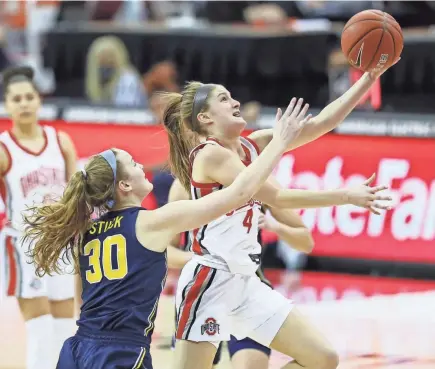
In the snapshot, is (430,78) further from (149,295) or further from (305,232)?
(149,295)

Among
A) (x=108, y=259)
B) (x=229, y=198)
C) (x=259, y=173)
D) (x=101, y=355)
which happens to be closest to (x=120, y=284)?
(x=108, y=259)

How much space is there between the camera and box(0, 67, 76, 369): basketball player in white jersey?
6.60m

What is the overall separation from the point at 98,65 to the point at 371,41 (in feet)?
24.7

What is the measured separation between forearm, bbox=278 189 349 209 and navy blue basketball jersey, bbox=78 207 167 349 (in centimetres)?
75

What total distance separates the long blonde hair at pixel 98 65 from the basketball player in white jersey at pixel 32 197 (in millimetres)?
5383

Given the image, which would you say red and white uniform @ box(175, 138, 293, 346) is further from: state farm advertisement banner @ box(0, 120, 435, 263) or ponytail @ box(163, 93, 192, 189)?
state farm advertisement banner @ box(0, 120, 435, 263)

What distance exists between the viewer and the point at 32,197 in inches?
267

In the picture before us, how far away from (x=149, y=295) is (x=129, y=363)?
12.2 inches

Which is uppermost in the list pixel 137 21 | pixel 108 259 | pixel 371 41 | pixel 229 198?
pixel 137 21

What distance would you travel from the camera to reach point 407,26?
11.7 meters

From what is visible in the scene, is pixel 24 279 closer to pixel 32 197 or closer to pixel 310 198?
pixel 32 197

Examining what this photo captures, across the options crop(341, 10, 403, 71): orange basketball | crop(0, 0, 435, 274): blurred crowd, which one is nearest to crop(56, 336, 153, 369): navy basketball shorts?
crop(341, 10, 403, 71): orange basketball

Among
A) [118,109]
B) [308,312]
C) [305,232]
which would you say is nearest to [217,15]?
[118,109]

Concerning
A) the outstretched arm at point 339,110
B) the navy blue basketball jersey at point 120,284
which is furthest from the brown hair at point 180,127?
the navy blue basketball jersey at point 120,284
